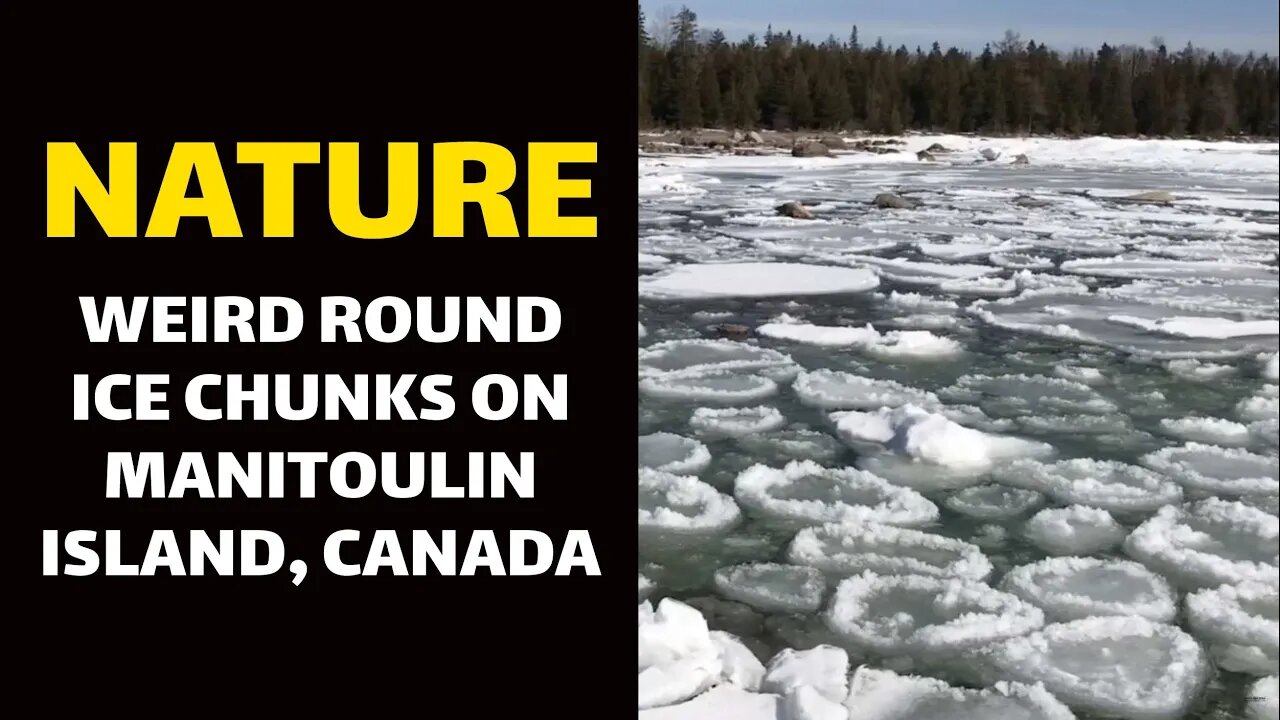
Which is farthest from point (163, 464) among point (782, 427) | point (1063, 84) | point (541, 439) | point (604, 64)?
point (1063, 84)

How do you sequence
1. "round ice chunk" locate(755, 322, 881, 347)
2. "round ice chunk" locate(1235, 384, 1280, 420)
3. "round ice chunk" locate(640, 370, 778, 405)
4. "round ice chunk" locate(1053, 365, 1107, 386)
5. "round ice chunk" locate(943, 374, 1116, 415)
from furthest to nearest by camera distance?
"round ice chunk" locate(755, 322, 881, 347) → "round ice chunk" locate(1053, 365, 1107, 386) → "round ice chunk" locate(640, 370, 778, 405) → "round ice chunk" locate(943, 374, 1116, 415) → "round ice chunk" locate(1235, 384, 1280, 420)

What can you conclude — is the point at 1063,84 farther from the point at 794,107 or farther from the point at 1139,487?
the point at 1139,487

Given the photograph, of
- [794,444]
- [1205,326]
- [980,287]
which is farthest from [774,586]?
[980,287]

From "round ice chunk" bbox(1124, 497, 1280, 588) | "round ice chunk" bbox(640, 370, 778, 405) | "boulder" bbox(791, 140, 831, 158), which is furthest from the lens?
"boulder" bbox(791, 140, 831, 158)

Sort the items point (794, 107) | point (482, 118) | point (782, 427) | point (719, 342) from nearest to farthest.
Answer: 1. point (482, 118)
2. point (782, 427)
3. point (719, 342)
4. point (794, 107)

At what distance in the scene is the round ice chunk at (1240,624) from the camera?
92.4 inches

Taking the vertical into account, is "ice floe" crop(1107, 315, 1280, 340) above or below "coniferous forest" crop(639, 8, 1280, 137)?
below

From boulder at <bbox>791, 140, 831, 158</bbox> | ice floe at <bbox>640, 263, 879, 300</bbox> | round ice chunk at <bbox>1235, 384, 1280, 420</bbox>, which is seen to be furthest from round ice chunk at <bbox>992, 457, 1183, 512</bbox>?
boulder at <bbox>791, 140, 831, 158</bbox>

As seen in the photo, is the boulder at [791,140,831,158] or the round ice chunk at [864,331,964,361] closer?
the round ice chunk at [864,331,964,361]

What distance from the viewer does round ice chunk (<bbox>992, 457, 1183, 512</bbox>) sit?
3.22m

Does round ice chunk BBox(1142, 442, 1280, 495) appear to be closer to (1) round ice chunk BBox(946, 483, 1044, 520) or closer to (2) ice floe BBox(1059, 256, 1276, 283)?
(1) round ice chunk BBox(946, 483, 1044, 520)

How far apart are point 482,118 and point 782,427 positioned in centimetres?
215

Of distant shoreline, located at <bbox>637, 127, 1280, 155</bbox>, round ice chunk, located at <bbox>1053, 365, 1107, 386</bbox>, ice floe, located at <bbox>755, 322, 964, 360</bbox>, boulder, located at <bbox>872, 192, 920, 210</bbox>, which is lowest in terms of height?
round ice chunk, located at <bbox>1053, 365, 1107, 386</bbox>

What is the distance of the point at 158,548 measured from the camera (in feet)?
6.97
